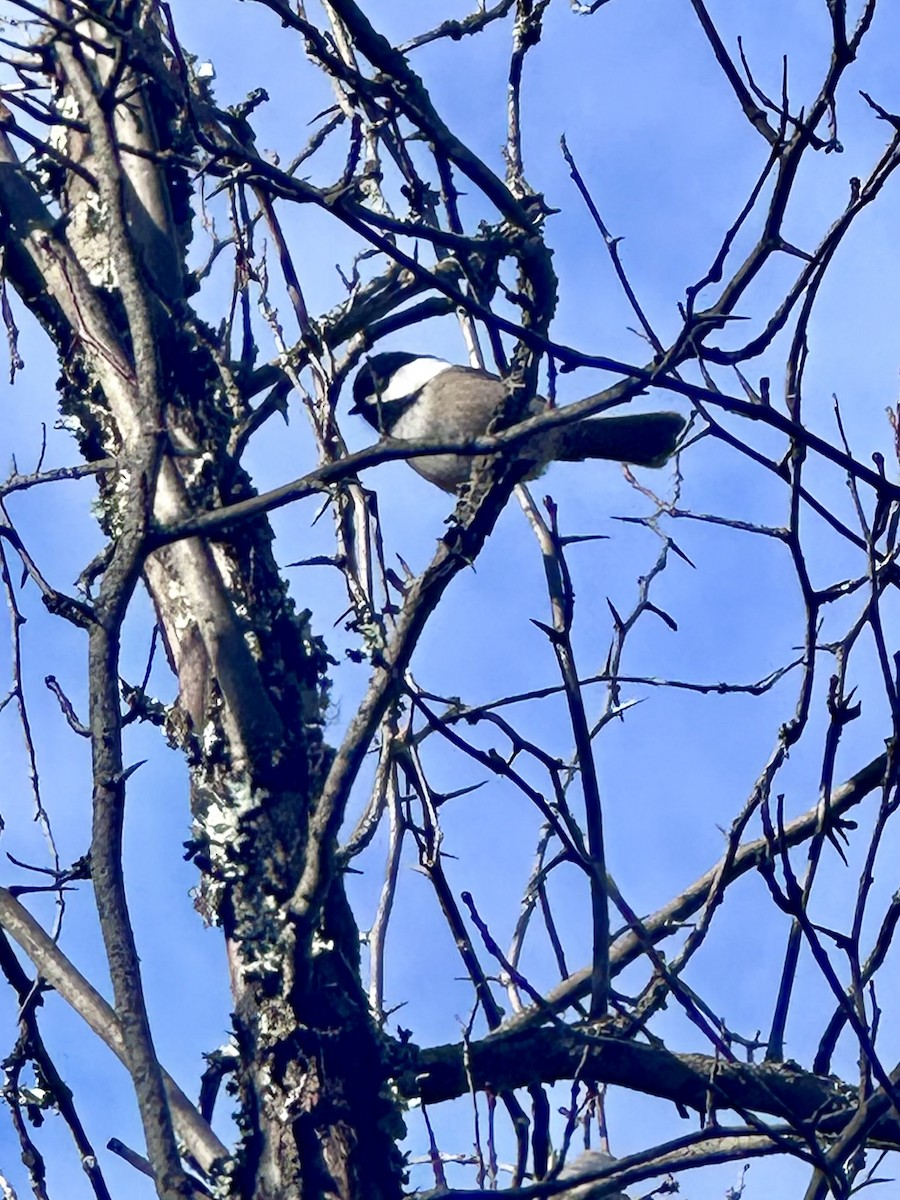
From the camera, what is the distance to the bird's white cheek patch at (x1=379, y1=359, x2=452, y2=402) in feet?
18.6

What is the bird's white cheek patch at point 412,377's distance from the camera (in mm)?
5656

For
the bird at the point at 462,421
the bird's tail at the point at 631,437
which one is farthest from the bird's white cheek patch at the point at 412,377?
the bird's tail at the point at 631,437

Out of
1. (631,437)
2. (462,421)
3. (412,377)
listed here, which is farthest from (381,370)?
(631,437)

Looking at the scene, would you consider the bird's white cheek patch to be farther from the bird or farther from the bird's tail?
the bird's tail

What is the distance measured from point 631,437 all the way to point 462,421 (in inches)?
27.7

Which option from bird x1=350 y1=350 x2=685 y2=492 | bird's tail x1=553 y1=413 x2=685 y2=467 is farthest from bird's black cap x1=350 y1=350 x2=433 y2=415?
bird's tail x1=553 y1=413 x2=685 y2=467

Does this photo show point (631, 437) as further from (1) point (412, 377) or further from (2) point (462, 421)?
(1) point (412, 377)

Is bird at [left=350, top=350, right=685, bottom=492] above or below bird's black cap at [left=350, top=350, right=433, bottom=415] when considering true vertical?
below

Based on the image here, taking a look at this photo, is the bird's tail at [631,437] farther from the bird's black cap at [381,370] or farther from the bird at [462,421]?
A: the bird's black cap at [381,370]

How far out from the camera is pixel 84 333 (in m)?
3.27

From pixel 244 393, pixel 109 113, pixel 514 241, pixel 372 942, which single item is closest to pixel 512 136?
pixel 514 241

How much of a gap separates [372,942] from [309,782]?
1.79 feet

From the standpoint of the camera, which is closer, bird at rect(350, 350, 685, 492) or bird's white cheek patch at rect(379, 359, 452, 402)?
bird at rect(350, 350, 685, 492)

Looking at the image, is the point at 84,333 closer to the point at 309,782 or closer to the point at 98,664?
the point at 309,782
